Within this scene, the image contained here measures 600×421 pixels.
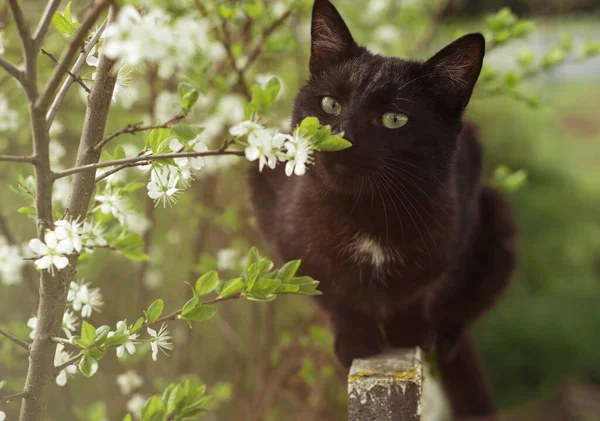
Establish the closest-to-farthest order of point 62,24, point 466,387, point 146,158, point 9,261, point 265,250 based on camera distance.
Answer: point 146,158
point 62,24
point 9,261
point 466,387
point 265,250

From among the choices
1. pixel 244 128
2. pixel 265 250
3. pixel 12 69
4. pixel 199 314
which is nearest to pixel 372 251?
pixel 199 314

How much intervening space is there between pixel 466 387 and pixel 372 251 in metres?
1.24

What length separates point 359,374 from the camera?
4.65 ft

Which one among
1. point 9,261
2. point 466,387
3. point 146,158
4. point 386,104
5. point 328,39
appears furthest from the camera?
point 466,387

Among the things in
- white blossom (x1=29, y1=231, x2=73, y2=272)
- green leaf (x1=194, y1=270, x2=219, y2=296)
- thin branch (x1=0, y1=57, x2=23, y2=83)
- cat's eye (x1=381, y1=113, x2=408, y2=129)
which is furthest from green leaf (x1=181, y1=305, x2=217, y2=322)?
cat's eye (x1=381, y1=113, x2=408, y2=129)

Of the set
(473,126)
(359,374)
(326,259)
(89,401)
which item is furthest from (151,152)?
(89,401)

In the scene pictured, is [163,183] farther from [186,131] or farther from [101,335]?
[101,335]

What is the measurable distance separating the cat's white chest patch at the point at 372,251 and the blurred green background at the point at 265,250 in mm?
548

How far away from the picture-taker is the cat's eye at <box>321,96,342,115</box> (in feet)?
4.51

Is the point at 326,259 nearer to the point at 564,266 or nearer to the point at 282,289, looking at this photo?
the point at 282,289

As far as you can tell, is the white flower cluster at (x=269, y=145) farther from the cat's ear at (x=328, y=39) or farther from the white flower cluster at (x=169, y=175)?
the cat's ear at (x=328, y=39)

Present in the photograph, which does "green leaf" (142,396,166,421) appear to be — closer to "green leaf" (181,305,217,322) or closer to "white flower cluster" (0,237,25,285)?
"green leaf" (181,305,217,322)

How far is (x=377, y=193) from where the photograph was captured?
1412 mm

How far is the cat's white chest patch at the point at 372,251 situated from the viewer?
4.87 ft
